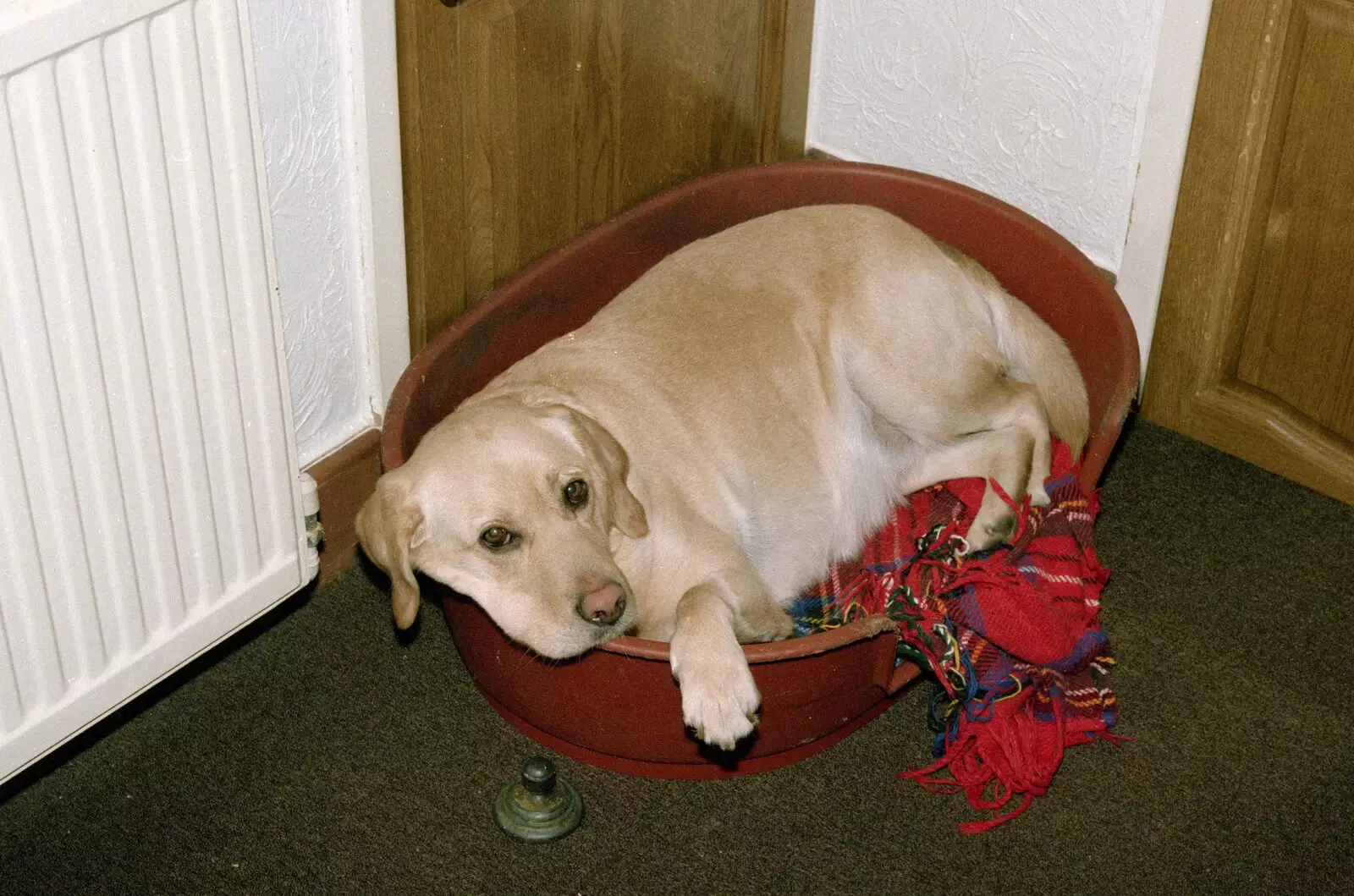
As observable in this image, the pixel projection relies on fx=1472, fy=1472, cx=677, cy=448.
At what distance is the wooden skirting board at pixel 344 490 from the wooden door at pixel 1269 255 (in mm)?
1681

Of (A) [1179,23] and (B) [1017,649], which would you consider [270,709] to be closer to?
(B) [1017,649]

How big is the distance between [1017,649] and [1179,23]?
1.28 m

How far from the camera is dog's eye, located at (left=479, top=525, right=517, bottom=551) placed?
6.97 feet

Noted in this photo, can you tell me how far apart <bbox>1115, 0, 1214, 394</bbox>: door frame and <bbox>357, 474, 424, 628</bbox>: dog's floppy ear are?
171cm

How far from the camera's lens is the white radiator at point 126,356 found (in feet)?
6.01

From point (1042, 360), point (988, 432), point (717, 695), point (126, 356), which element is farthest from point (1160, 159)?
point (126, 356)

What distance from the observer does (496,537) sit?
6.98 feet

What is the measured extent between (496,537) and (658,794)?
60cm

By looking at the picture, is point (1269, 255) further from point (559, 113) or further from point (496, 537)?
point (496, 537)

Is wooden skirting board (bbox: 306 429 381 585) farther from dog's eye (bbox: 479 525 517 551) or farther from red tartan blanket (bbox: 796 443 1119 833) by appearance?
red tartan blanket (bbox: 796 443 1119 833)

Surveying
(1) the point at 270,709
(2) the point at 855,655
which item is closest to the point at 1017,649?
(2) the point at 855,655

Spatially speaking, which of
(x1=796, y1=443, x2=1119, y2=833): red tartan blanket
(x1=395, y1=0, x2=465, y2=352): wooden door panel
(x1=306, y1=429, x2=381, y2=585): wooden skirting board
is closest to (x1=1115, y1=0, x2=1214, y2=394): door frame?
(x1=796, y1=443, x2=1119, y2=833): red tartan blanket

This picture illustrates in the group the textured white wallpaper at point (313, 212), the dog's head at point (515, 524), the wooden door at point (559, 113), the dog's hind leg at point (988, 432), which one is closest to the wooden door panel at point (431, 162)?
the wooden door at point (559, 113)

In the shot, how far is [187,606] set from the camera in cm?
237
